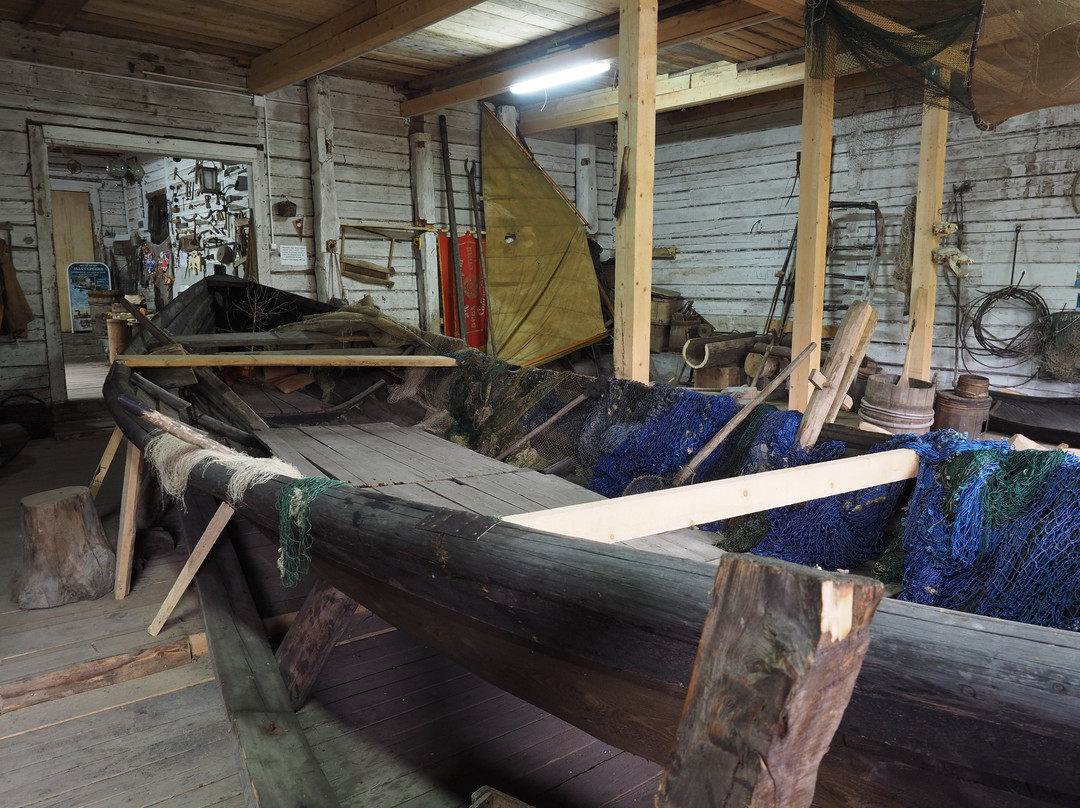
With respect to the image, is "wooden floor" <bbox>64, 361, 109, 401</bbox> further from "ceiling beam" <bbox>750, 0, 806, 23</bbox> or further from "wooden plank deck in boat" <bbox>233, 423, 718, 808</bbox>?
"ceiling beam" <bbox>750, 0, 806, 23</bbox>

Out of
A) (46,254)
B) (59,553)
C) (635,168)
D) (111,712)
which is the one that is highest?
(635,168)

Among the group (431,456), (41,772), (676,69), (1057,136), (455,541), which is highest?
(676,69)

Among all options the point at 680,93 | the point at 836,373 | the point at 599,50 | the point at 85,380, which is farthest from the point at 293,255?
the point at 836,373

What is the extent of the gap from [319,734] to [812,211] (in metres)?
3.44

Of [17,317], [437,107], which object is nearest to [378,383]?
[17,317]

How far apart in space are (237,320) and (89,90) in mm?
2104

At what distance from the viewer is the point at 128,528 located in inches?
109

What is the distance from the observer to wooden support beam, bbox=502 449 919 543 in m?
1.60

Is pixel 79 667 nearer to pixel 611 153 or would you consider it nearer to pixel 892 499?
pixel 892 499

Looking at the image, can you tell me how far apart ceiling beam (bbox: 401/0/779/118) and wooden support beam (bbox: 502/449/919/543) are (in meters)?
3.52

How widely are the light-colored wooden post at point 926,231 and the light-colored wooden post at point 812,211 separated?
0.85m

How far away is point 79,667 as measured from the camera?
2.20 m

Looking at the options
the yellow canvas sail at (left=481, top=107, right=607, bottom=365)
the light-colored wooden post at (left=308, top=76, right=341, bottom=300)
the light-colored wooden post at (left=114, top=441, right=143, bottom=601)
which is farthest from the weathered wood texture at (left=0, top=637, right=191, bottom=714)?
the yellow canvas sail at (left=481, top=107, right=607, bottom=365)

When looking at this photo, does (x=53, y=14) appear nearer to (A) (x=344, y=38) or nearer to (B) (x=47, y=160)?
(B) (x=47, y=160)
